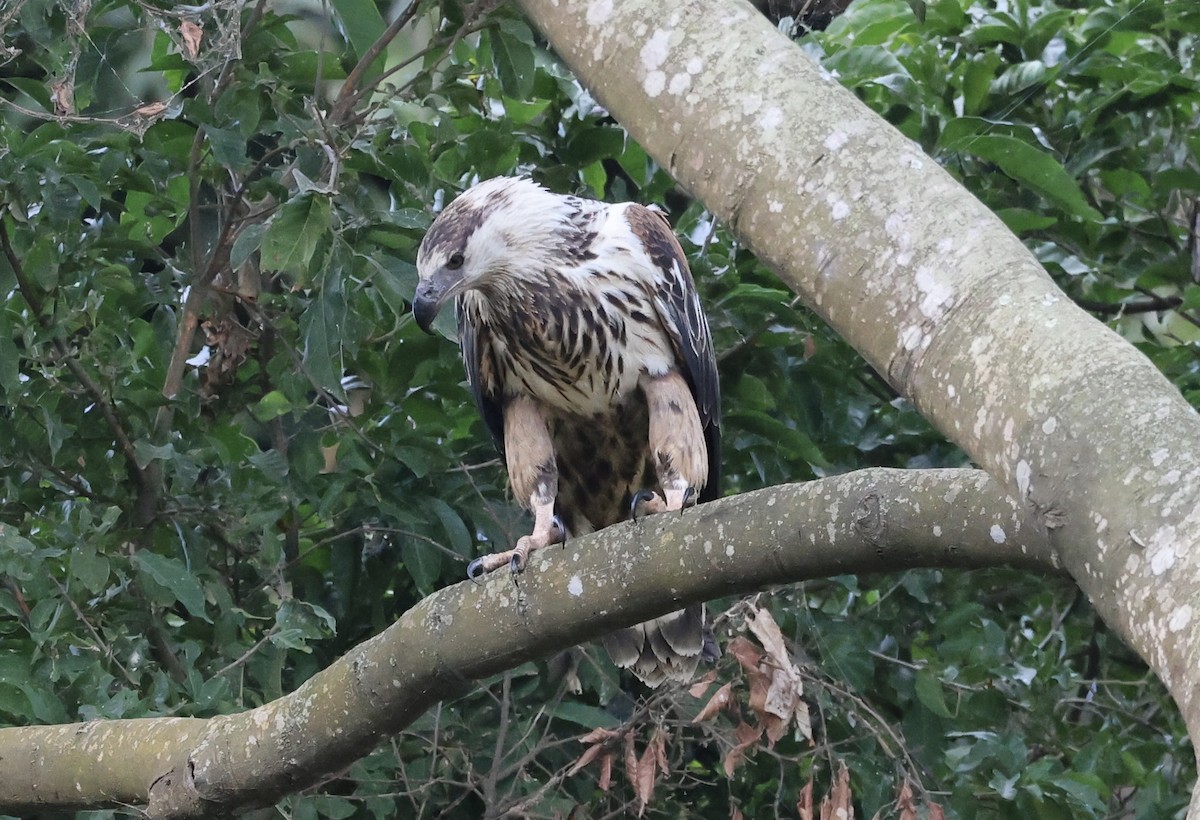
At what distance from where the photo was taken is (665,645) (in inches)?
127

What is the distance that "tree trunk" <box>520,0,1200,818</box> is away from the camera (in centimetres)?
133

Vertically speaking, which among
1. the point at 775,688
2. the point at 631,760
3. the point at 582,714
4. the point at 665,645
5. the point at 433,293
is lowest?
the point at 582,714

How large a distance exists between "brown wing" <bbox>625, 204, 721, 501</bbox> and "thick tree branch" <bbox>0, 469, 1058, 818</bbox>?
3.11 ft

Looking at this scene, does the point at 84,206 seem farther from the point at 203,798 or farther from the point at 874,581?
the point at 874,581

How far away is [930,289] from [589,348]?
1449 mm

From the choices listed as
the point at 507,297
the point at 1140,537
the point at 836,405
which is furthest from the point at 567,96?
the point at 1140,537

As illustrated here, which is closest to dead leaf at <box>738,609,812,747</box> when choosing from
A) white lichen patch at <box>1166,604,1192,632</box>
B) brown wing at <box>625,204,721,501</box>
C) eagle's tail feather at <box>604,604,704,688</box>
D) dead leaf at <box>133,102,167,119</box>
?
eagle's tail feather at <box>604,604,704,688</box>

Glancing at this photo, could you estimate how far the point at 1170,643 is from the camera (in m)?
1.25

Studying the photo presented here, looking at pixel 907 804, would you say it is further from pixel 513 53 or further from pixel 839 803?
pixel 513 53

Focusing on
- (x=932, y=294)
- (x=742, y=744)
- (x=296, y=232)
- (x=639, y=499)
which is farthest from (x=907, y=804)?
(x=296, y=232)

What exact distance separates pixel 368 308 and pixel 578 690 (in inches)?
43.5

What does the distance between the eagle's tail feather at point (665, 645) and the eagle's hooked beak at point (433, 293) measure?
0.91 m

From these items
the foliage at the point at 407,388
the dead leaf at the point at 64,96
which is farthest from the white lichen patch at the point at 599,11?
the dead leaf at the point at 64,96

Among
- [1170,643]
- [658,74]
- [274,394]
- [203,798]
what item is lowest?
[203,798]
